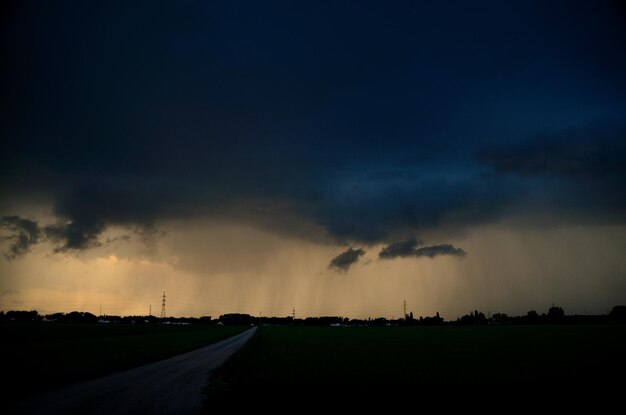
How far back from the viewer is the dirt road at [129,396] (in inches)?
A: 581

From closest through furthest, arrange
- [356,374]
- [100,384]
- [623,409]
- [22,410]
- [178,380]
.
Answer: [22,410] < [623,409] < [100,384] < [178,380] < [356,374]

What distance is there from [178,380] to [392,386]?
12019 millimetres

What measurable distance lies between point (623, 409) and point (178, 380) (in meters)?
21.4

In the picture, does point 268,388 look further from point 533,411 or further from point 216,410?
point 533,411

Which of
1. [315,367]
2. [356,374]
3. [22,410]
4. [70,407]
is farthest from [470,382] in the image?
[22,410]

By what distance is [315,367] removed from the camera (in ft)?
89.8

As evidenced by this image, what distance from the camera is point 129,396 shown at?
682 inches

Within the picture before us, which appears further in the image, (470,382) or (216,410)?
(470,382)

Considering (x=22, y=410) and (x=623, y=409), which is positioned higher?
(x=22, y=410)

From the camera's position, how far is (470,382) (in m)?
21.2

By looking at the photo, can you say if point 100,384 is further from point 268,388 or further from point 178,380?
point 268,388

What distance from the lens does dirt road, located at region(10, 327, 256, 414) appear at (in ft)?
48.4

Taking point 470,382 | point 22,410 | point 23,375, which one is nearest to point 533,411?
point 470,382

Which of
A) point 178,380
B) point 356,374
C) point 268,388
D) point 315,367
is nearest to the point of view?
point 268,388
